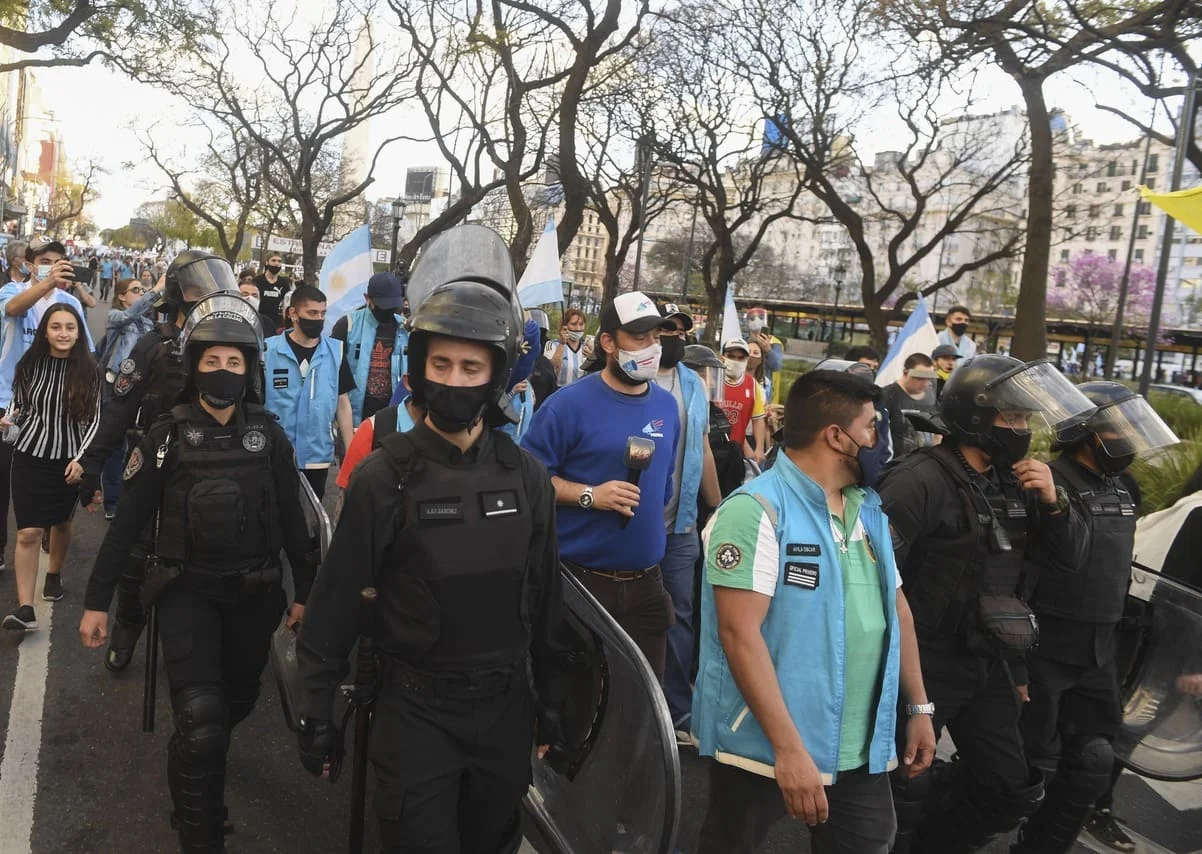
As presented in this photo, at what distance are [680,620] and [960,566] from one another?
1625 mm

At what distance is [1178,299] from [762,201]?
33.8 m

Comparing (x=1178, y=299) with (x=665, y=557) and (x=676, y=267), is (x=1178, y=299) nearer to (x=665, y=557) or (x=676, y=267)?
(x=676, y=267)

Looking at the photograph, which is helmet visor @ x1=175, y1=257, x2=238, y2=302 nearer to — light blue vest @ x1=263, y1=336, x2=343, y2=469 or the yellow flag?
light blue vest @ x1=263, y1=336, x2=343, y2=469

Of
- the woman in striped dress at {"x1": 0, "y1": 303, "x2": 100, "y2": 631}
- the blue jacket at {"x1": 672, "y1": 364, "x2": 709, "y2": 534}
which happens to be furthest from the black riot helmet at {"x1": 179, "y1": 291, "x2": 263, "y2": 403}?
the woman in striped dress at {"x1": 0, "y1": 303, "x2": 100, "y2": 631}

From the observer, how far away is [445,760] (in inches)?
93.0

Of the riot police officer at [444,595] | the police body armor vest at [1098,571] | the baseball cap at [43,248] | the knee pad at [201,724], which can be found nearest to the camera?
the riot police officer at [444,595]

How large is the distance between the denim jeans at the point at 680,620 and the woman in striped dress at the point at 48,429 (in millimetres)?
3148

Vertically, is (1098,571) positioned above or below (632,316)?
below

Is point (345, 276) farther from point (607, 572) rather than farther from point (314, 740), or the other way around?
point (314, 740)

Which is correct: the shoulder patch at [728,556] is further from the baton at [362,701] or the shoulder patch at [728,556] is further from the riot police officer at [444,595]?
the baton at [362,701]

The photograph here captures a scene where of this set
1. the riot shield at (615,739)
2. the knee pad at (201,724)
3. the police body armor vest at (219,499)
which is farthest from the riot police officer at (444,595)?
the police body armor vest at (219,499)

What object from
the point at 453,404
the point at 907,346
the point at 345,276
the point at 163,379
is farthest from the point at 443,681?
the point at 345,276

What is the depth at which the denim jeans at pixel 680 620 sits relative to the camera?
4.28 meters

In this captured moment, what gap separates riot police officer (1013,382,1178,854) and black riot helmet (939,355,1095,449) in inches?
9.4
